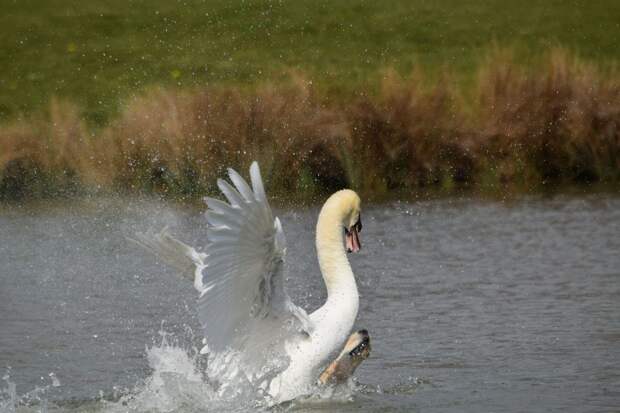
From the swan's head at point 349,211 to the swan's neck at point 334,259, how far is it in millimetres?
54

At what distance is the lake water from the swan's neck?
29.1 inches

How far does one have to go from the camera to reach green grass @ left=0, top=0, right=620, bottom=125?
3086 centimetres

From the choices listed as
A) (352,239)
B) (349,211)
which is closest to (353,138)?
(352,239)

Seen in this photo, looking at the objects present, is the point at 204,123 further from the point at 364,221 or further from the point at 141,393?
the point at 141,393

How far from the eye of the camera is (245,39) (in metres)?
34.0

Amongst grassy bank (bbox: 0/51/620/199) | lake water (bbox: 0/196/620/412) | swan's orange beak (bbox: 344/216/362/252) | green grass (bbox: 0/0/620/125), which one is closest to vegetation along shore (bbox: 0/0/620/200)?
grassy bank (bbox: 0/51/620/199)

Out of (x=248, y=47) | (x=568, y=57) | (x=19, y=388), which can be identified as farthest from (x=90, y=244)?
(x=248, y=47)

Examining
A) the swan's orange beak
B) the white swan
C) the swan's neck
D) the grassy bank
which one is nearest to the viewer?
the white swan

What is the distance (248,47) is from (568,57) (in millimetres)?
15747

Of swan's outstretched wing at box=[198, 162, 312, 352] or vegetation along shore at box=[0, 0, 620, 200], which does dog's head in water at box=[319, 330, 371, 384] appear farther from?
vegetation along shore at box=[0, 0, 620, 200]

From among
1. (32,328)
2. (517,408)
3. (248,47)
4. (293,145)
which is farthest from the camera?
(248,47)

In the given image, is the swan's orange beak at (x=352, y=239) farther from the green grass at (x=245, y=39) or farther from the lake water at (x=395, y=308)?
the green grass at (x=245, y=39)

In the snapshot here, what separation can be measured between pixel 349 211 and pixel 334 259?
334 mm

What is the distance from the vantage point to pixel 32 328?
1062 cm
